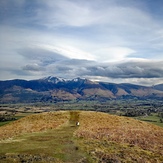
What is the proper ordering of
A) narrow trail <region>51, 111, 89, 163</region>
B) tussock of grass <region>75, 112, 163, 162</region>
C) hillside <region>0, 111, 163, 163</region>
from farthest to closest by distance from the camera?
tussock of grass <region>75, 112, 163, 162</region>
hillside <region>0, 111, 163, 163</region>
narrow trail <region>51, 111, 89, 163</region>

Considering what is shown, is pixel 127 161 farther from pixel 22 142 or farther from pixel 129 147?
pixel 22 142

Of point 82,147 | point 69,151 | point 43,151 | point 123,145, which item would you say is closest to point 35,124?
point 82,147

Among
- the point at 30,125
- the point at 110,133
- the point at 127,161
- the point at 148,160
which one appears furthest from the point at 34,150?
the point at 30,125

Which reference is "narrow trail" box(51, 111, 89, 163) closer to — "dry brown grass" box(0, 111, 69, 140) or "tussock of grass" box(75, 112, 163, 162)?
"tussock of grass" box(75, 112, 163, 162)

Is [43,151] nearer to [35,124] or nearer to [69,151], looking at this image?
[69,151]

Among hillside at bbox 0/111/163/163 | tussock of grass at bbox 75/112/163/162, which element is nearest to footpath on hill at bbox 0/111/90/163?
hillside at bbox 0/111/163/163

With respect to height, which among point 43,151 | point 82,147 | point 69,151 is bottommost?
point 82,147
